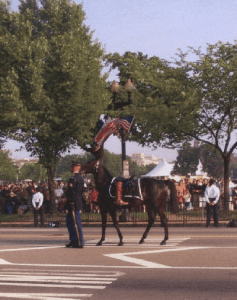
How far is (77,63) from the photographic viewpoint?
32812 millimetres

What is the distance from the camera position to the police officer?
580 inches

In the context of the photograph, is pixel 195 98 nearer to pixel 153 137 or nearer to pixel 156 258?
pixel 153 137

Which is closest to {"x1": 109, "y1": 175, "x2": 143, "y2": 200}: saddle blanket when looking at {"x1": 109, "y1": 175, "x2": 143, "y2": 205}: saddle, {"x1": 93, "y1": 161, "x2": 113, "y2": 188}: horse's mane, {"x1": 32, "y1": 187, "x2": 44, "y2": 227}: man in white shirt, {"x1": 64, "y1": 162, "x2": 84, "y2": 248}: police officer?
{"x1": 109, "y1": 175, "x2": 143, "y2": 205}: saddle

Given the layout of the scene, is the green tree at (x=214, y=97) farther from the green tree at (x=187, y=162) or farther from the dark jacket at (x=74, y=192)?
Result: the green tree at (x=187, y=162)

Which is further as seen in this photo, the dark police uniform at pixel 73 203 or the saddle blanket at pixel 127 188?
the saddle blanket at pixel 127 188

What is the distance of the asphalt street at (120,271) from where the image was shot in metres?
8.45

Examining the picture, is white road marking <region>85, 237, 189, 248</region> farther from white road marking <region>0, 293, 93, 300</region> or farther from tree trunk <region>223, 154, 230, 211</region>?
tree trunk <region>223, 154, 230, 211</region>

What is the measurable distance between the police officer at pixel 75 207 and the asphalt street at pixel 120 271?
321 mm

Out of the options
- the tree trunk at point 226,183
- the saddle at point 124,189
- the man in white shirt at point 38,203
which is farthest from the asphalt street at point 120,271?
the tree trunk at point 226,183

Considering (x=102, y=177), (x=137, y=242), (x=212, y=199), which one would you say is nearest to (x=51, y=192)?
(x=212, y=199)

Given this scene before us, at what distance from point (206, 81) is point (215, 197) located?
9683 mm

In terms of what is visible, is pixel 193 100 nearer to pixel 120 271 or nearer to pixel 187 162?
pixel 120 271

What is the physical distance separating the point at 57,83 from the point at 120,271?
2390 cm

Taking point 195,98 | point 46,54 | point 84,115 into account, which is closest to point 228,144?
point 195,98
